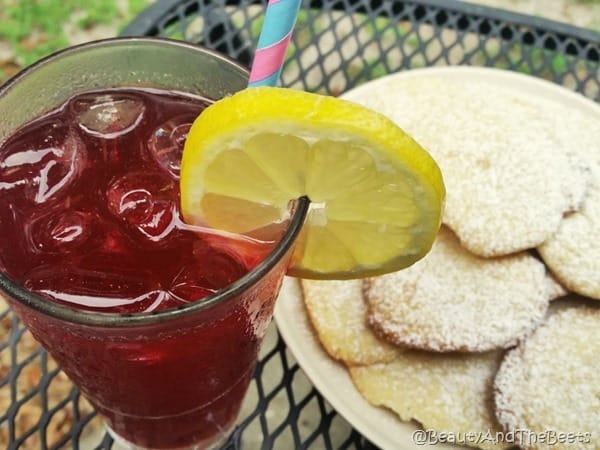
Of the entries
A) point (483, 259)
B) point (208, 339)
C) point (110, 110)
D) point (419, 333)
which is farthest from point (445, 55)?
point (208, 339)

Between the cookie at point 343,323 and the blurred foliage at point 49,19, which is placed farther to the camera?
the blurred foliage at point 49,19

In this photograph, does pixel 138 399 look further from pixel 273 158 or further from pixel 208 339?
pixel 273 158

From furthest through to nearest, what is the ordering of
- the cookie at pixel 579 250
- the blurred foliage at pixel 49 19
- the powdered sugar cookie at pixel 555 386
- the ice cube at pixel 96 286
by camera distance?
1. the blurred foliage at pixel 49 19
2. the cookie at pixel 579 250
3. the powdered sugar cookie at pixel 555 386
4. the ice cube at pixel 96 286

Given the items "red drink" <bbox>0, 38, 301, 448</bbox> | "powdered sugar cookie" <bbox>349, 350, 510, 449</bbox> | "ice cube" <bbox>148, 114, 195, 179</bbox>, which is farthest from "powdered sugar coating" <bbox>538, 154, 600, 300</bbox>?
"ice cube" <bbox>148, 114, 195, 179</bbox>

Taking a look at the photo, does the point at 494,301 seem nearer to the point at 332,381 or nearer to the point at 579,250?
the point at 579,250

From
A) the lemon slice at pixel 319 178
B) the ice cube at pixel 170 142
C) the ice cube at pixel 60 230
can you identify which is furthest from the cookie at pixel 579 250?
the ice cube at pixel 60 230

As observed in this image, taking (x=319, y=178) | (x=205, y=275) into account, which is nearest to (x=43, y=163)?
(x=205, y=275)

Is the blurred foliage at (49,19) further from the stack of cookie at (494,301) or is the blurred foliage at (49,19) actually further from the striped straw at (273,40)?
the striped straw at (273,40)
